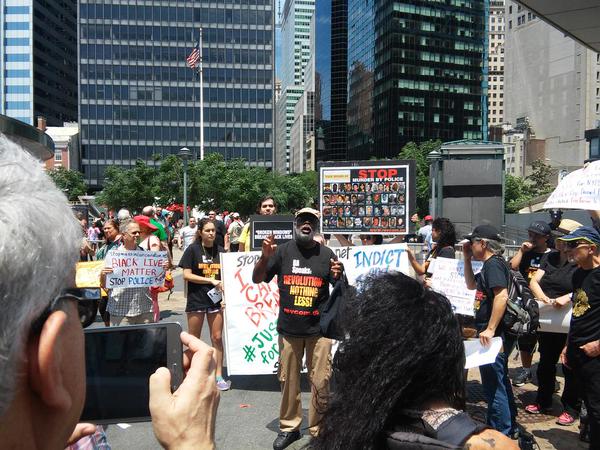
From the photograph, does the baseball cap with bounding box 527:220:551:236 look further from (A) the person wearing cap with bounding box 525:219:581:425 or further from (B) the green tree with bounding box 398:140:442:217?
(B) the green tree with bounding box 398:140:442:217

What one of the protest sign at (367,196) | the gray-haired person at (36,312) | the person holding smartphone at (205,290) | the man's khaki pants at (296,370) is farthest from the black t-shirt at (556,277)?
the gray-haired person at (36,312)

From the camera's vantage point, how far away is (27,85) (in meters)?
118

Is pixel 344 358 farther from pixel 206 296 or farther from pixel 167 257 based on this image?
pixel 167 257

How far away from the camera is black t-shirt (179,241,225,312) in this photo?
6.25 meters

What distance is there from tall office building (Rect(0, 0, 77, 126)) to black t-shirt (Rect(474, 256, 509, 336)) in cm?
12521

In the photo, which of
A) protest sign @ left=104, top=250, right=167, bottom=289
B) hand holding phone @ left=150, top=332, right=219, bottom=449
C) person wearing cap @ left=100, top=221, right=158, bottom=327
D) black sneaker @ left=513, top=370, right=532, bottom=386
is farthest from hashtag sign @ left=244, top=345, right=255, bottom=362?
hand holding phone @ left=150, top=332, right=219, bottom=449

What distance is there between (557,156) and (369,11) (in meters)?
48.6

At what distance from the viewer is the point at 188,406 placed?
50.1 inches

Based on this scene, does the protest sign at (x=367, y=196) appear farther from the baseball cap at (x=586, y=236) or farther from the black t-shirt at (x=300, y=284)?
the baseball cap at (x=586, y=236)

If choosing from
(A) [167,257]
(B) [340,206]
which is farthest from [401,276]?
(B) [340,206]

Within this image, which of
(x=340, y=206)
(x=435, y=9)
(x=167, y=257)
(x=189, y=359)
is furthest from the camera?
(x=435, y=9)

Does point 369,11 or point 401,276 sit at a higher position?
point 369,11

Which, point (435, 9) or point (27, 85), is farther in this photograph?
point (27, 85)

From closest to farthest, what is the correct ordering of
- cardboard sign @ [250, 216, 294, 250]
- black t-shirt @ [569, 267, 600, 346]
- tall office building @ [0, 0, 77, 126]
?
black t-shirt @ [569, 267, 600, 346], cardboard sign @ [250, 216, 294, 250], tall office building @ [0, 0, 77, 126]
